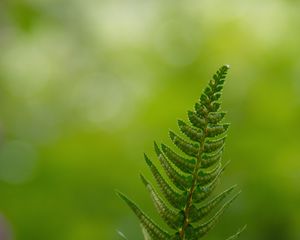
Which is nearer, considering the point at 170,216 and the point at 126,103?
the point at 170,216

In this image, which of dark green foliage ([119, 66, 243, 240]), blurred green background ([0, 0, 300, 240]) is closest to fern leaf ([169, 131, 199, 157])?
Answer: dark green foliage ([119, 66, 243, 240])

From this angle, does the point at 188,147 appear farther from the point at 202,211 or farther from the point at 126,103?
the point at 126,103

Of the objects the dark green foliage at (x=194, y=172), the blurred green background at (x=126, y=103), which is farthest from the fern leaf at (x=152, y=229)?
the blurred green background at (x=126, y=103)

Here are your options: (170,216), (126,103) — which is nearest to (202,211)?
(170,216)

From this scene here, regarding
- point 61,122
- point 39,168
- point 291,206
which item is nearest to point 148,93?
point 61,122

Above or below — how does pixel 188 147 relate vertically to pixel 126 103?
below

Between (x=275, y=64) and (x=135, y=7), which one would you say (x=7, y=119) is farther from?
(x=275, y=64)
